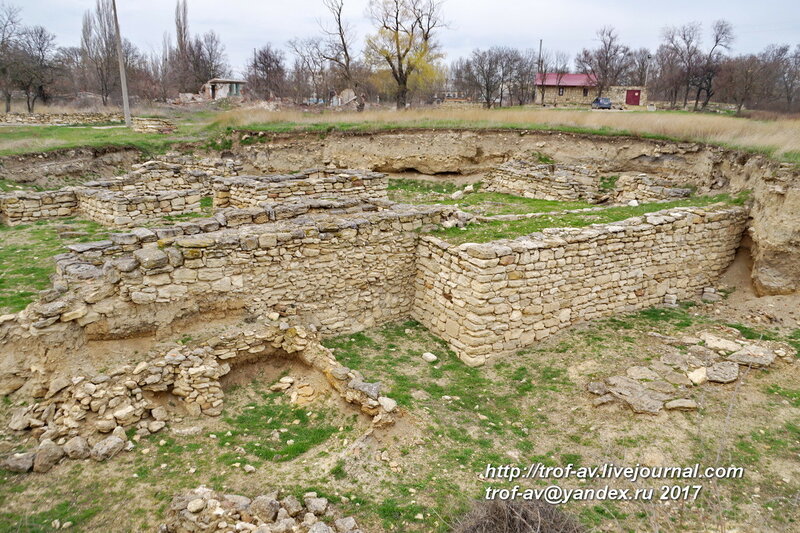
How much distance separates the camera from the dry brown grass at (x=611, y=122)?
12.9m

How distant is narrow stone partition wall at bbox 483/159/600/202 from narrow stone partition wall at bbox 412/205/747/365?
196 inches

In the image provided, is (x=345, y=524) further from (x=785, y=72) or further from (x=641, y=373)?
(x=785, y=72)

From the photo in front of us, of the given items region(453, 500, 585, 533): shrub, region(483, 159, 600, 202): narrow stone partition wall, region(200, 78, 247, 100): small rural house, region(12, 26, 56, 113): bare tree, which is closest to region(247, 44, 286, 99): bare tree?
region(200, 78, 247, 100): small rural house

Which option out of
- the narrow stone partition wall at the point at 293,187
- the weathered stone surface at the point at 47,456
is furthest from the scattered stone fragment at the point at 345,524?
the narrow stone partition wall at the point at 293,187

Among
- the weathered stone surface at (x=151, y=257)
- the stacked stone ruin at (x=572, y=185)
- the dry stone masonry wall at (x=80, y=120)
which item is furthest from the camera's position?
the dry stone masonry wall at (x=80, y=120)

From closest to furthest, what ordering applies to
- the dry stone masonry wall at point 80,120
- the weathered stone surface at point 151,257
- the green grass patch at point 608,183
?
1. the weathered stone surface at point 151,257
2. the green grass patch at point 608,183
3. the dry stone masonry wall at point 80,120

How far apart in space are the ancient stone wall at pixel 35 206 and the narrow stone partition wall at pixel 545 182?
1203cm

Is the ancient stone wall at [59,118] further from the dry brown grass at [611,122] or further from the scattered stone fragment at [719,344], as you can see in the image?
the scattered stone fragment at [719,344]

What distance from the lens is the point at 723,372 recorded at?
274 inches

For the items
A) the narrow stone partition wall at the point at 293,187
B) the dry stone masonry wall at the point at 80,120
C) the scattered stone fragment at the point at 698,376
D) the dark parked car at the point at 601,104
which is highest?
the dark parked car at the point at 601,104

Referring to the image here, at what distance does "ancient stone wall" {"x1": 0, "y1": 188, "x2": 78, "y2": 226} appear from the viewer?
10.6 metres

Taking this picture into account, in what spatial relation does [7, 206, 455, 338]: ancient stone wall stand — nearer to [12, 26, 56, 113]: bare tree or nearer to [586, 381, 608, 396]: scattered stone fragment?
[586, 381, 608, 396]: scattered stone fragment

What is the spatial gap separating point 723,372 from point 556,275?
265cm

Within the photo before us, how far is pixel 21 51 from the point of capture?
96.9 ft
